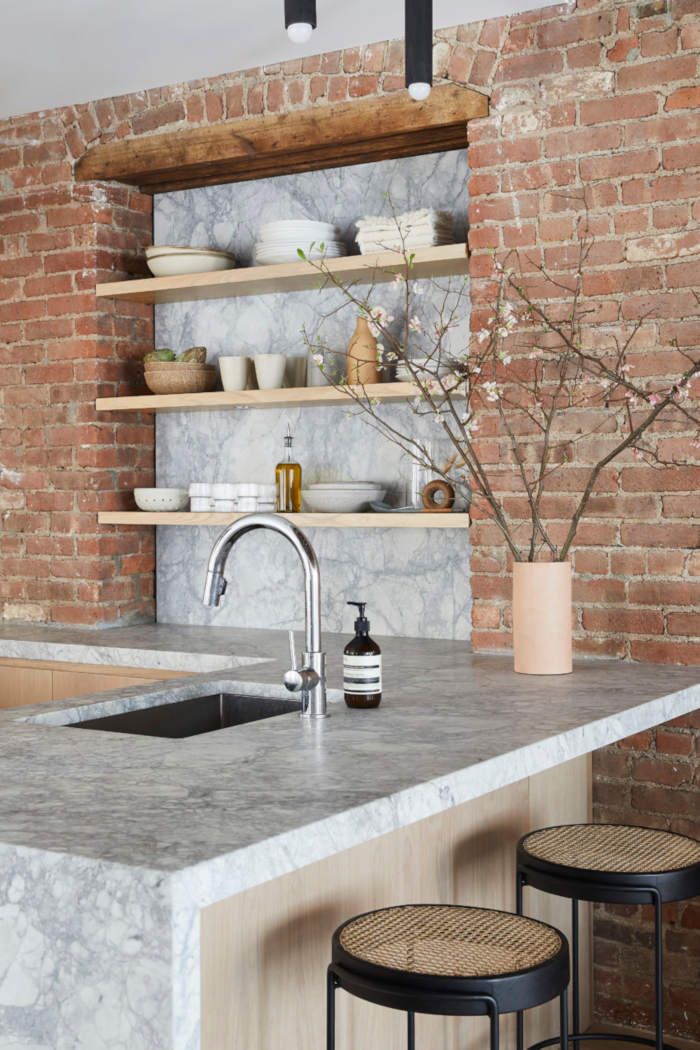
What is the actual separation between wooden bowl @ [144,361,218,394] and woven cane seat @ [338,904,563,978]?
2.44 meters

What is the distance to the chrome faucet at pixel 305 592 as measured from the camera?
92.0 inches

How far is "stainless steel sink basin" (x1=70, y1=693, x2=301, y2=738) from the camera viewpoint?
8.61 ft

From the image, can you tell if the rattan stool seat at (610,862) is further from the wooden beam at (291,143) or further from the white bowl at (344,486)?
the wooden beam at (291,143)

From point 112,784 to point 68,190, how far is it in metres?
2.97

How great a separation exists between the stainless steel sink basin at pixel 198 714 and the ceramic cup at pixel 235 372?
1.47 m

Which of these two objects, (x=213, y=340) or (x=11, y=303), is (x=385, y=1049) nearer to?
(x=213, y=340)

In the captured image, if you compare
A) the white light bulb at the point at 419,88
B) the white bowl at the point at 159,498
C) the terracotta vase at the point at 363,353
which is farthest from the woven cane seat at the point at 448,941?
the white bowl at the point at 159,498

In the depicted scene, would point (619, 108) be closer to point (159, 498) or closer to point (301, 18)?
point (301, 18)

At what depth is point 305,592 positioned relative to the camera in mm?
2365

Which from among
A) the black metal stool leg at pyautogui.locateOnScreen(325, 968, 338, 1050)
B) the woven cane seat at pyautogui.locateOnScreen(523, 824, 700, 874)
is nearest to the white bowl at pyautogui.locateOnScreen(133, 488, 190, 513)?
the woven cane seat at pyautogui.locateOnScreen(523, 824, 700, 874)

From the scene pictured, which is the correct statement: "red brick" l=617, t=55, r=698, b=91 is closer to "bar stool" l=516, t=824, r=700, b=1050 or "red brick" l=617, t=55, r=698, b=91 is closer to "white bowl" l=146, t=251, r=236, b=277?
"white bowl" l=146, t=251, r=236, b=277

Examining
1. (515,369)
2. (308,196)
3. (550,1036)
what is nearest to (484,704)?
(550,1036)

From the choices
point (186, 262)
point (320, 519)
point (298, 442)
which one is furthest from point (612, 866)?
point (186, 262)

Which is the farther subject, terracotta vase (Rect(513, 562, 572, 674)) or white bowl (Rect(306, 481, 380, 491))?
white bowl (Rect(306, 481, 380, 491))
